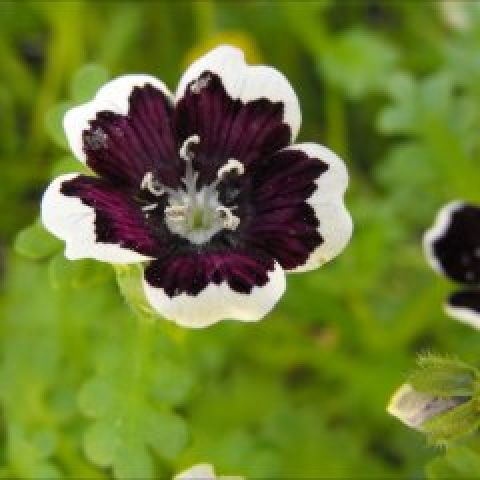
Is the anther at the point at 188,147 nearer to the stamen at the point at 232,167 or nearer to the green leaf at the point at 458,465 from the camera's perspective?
Result: the stamen at the point at 232,167

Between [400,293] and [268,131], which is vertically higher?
[268,131]

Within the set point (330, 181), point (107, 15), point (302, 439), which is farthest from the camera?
point (107, 15)

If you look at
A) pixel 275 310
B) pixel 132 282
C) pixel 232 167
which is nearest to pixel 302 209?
pixel 232 167

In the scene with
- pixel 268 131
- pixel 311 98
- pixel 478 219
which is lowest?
pixel 311 98

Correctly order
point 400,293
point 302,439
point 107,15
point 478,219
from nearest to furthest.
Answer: point 478,219, point 302,439, point 400,293, point 107,15

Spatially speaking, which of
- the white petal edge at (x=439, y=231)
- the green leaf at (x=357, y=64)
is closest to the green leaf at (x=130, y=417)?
the white petal edge at (x=439, y=231)

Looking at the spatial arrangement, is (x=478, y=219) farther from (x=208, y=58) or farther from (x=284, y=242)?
(x=208, y=58)

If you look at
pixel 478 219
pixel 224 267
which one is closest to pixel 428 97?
pixel 478 219
